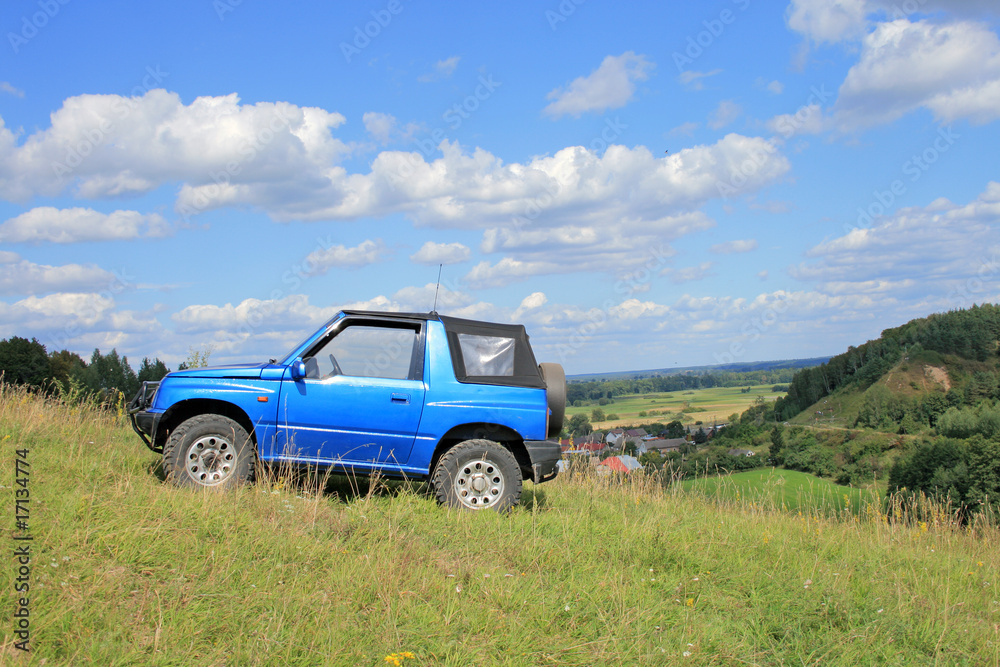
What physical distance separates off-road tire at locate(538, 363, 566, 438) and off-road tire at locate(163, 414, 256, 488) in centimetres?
312

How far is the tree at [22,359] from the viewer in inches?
1495

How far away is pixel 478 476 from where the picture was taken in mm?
6809

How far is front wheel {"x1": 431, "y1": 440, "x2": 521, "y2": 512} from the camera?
6.72m

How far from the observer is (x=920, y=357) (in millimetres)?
130500

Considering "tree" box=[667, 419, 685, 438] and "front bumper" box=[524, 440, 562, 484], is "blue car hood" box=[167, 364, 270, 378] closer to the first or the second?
"front bumper" box=[524, 440, 562, 484]

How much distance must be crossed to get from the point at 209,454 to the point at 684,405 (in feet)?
367

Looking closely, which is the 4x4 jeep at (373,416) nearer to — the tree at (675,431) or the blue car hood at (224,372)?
the blue car hood at (224,372)

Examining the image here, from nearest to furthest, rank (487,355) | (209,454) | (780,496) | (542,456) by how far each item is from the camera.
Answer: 1. (209,454)
2. (542,456)
3. (487,355)
4. (780,496)

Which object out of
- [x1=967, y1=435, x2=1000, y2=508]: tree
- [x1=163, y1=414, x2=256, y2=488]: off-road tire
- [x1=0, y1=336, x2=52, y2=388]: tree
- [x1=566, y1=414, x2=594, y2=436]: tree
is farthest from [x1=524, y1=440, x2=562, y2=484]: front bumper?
[x1=967, y1=435, x2=1000, y2=508]: tree

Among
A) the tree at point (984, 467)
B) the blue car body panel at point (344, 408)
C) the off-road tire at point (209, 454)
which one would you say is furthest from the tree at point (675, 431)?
the off-road tire at point (209, 454)

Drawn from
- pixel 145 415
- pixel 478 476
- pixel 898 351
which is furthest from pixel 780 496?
pixel 898 351

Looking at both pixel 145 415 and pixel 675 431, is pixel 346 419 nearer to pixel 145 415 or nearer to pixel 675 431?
pixel 145 415

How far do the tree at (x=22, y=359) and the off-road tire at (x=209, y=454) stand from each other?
1493 inches

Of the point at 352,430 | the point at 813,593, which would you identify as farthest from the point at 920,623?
the point at 352,430
